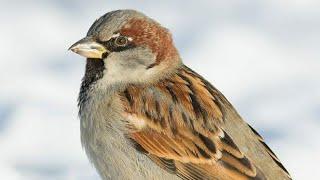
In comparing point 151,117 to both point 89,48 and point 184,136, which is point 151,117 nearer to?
point 184,136

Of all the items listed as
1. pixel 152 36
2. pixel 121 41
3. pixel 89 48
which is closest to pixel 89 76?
pixel 89 48

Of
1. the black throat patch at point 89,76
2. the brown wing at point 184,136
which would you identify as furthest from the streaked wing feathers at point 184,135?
the black throat patch at point 89,76
